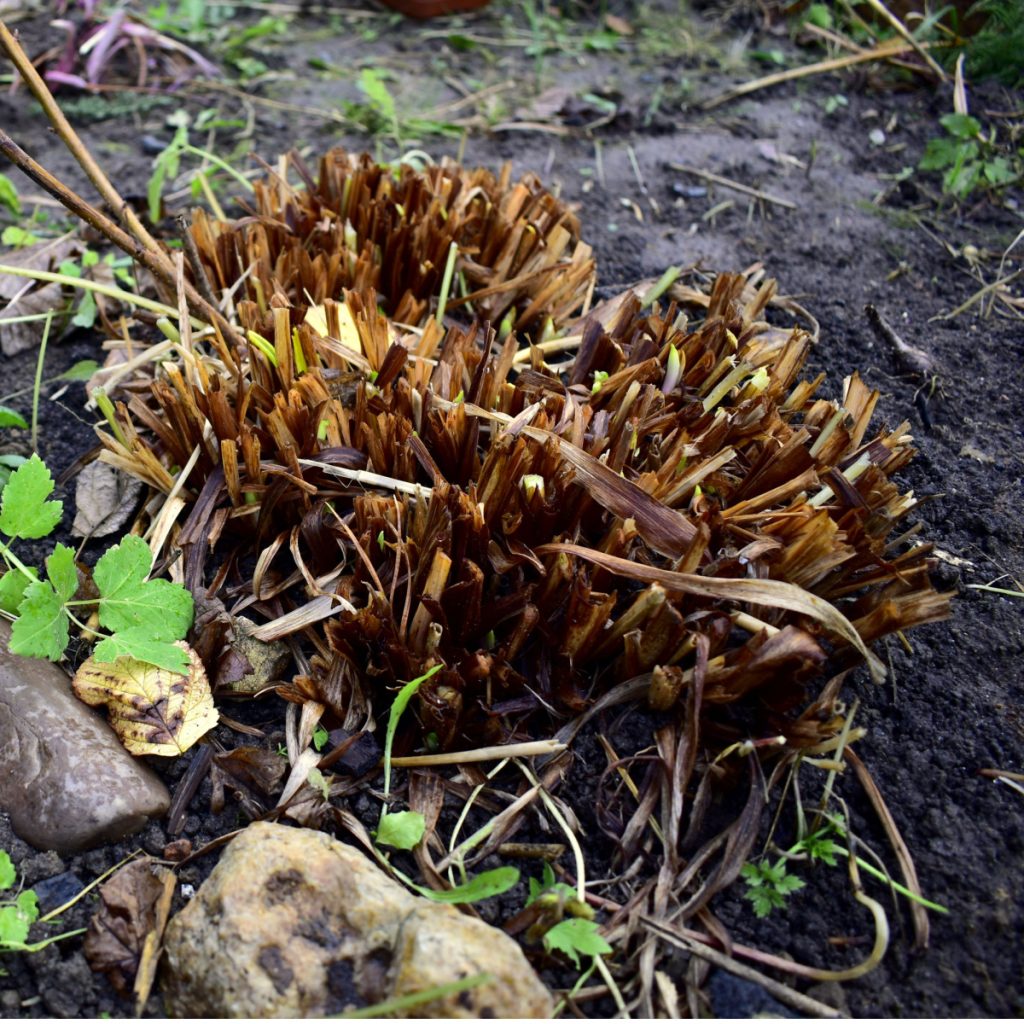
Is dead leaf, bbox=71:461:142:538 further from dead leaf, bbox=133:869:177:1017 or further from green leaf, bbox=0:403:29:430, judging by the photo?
dead leaf, bbox=133:869:177:1017

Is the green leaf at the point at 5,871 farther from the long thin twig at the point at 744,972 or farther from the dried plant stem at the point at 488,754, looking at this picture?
the long thin twig at the point at 744,972

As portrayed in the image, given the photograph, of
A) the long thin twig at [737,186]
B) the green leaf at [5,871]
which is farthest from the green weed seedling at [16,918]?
the long thin twig at [737,186]

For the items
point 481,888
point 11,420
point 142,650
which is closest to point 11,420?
point 11,420

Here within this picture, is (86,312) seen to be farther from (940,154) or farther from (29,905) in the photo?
(940,154)

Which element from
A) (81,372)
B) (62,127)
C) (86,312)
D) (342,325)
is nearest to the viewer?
(62,127)

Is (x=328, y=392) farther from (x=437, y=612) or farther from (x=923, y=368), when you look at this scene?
(x=923, y=368)

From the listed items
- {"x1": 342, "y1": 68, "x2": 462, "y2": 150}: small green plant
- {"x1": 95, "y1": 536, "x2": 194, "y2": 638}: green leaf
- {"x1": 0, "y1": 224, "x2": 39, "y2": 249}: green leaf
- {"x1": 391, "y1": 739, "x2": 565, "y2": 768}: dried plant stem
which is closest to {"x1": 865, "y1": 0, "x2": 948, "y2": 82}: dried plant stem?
{"x1": 342, "y1": 68, "x2": 462, "y2": 150}: small green plant
